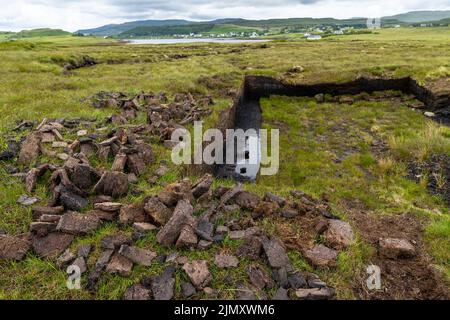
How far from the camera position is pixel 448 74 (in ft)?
88.0

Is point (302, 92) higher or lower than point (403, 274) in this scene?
higher

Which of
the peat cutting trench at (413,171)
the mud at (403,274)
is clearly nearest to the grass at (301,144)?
the mud at (403,274)

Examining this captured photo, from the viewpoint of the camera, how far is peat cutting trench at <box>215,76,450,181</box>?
22562 millimetres

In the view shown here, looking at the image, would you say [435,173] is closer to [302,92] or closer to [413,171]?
[413,171]

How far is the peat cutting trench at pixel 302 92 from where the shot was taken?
22.6 m

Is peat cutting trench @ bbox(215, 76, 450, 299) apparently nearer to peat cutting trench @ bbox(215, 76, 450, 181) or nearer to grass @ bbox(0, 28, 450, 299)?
peat cutting trench @ bbox(215, 76, 450, 181)

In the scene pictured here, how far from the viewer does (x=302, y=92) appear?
29.1 meters

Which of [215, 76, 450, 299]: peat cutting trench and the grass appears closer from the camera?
the grass

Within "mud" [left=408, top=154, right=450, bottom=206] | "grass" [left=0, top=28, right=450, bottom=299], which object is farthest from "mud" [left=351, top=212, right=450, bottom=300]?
"mud" [left=408, top=154, right=450, bottom=206]

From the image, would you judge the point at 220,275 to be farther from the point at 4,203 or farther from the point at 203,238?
the point at 4,203

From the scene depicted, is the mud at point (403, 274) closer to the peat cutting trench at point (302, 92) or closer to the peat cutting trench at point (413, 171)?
the peat cutting trench at point (413, 171)

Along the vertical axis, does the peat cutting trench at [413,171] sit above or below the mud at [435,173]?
above

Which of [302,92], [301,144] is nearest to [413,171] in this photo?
[301,144]
